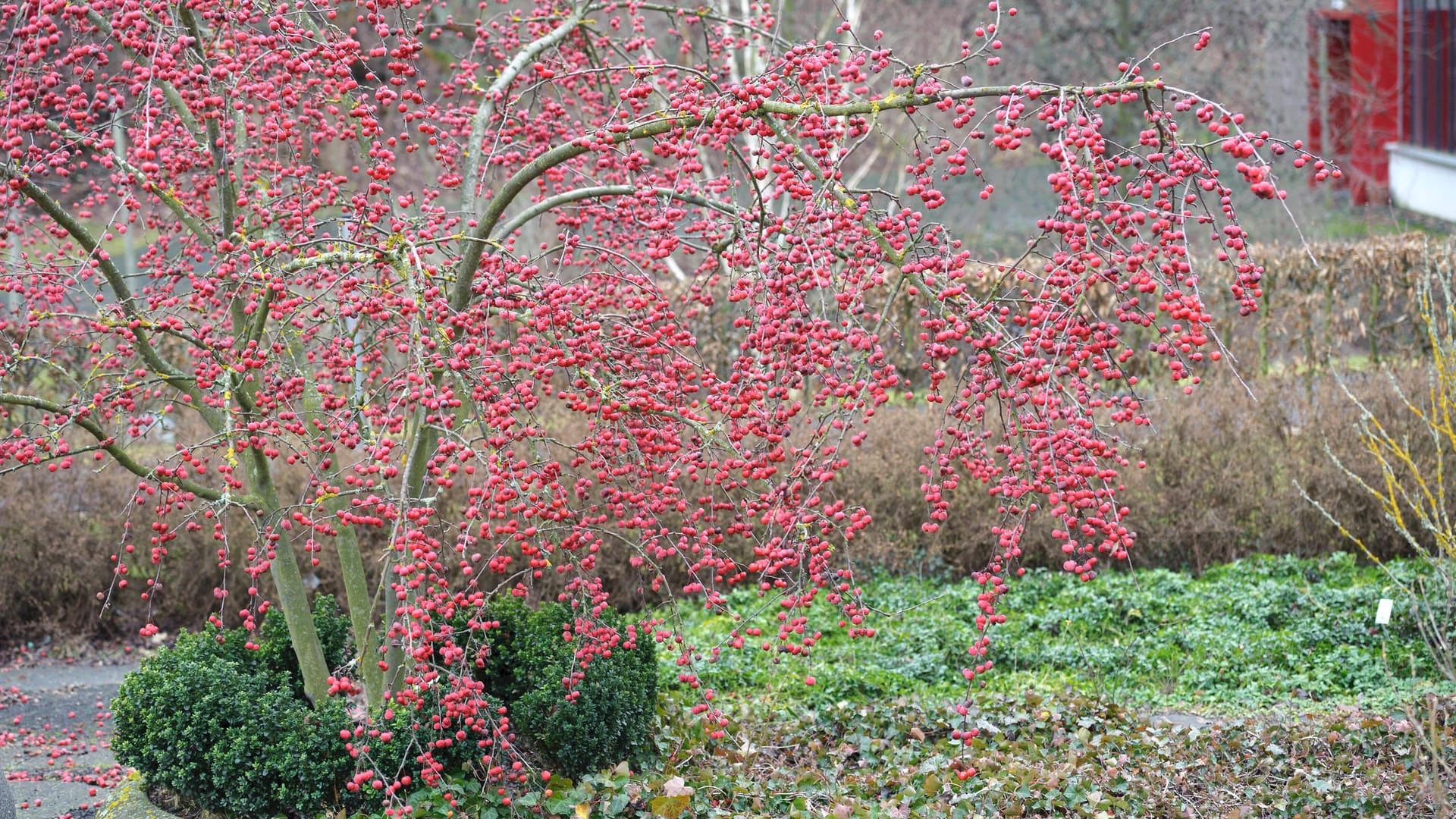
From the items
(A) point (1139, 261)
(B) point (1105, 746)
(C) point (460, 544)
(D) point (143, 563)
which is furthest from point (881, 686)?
(D) point (143, 563)

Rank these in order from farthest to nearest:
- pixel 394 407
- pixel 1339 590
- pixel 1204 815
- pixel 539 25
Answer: pixel 1339 590, pixel 539 25, pixel 1204 815, pixel 394 407

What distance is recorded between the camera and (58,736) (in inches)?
239

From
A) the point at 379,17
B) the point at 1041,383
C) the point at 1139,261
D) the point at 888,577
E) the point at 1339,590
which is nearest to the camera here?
the point at 1139,261

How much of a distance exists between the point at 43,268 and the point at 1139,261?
409 cm

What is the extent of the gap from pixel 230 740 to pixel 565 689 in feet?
Result: 3.67

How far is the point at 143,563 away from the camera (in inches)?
312

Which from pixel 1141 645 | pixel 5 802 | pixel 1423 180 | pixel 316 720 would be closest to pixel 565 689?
pixel 316 720

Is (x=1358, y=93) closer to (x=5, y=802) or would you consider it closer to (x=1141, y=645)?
(x=1141, y=645)

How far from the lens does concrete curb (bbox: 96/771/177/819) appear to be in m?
4.30

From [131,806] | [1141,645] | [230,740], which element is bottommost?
[1141,645]

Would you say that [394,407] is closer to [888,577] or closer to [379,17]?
[379,17]

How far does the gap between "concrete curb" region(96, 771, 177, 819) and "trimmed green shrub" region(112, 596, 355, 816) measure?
0.09 m

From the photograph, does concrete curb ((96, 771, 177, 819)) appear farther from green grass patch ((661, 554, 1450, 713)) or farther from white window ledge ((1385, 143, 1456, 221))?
white window ledge ((1385, 143, 1456, 221))

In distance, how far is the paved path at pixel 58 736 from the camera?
5078 millimetres
